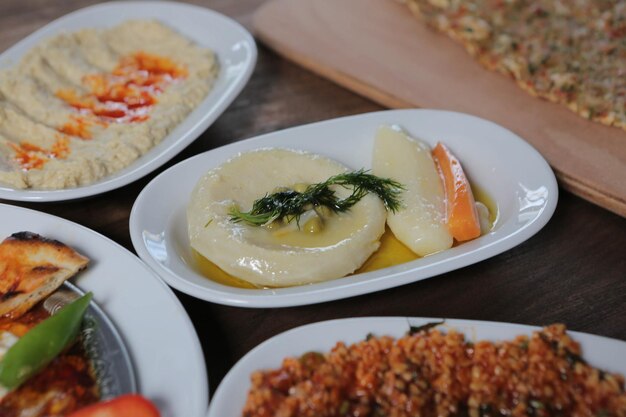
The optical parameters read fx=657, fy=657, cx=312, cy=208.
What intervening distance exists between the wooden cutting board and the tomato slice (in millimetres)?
1932

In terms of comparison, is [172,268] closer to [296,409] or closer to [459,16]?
[296,409]

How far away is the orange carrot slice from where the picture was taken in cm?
243

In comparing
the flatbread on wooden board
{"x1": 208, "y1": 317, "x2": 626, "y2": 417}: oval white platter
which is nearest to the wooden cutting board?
{"x1": 208, "y1": 317, "x2": 626, "y2": 417}: oval white platter

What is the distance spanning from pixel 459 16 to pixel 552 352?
233cm

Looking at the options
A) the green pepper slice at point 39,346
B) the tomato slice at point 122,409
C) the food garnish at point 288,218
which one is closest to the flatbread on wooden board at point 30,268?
the green pepper slice at point 39,346

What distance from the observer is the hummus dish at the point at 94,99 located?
9.17 feet

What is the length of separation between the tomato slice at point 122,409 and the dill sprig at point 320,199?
801 millimetres

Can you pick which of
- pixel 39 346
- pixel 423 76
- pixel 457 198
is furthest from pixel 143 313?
pixel 423 76

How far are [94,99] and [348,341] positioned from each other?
195 centimetres

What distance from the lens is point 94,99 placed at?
3.25 m

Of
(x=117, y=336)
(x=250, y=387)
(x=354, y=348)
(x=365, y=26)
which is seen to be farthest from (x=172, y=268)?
(x=365, y=26)

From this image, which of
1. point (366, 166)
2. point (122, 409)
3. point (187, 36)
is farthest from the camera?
point (187, 36)

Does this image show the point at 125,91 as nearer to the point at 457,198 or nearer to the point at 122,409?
the point at 457,198

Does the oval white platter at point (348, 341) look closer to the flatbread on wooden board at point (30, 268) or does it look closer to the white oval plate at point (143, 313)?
the white oval plate at point (143, 313)
